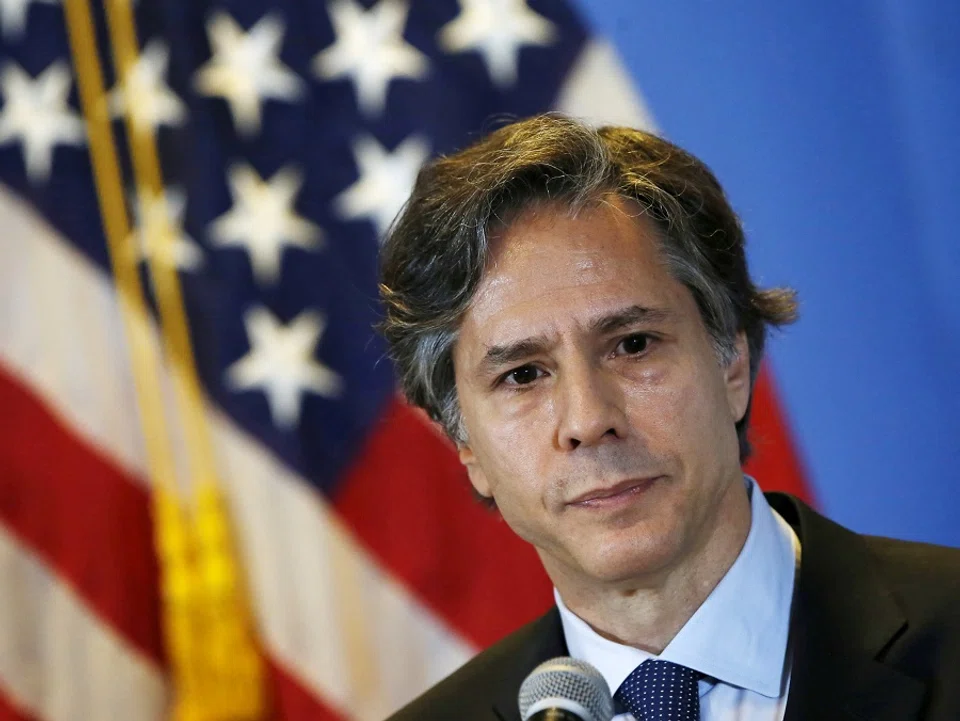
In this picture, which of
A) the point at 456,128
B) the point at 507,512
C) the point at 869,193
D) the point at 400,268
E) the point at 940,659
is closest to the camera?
the point at 940,659

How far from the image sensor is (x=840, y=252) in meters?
2.77

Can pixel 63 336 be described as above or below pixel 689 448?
above

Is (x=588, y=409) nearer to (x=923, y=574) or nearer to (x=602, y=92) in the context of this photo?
(x=923, y=574)

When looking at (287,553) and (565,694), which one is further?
(287,553)

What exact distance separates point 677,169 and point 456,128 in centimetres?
115

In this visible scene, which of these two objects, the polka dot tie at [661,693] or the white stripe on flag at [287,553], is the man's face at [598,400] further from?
the white stripe on flag at [287,553]

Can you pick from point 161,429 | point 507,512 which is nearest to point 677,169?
point 507,512

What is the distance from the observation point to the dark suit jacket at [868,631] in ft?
5.67

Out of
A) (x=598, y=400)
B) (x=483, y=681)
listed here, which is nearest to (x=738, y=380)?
(x=598, y=400)

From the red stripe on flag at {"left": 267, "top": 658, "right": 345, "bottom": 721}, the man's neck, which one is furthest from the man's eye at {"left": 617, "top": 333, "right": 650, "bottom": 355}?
the red stripe on flag at {"left": 267, "top": 658, "right": 345, "bottom": 721}

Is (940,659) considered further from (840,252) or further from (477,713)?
(840,252)

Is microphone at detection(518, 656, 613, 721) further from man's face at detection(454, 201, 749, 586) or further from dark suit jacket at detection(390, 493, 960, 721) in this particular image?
dark suit jacket at detection(390, 493, 960, 721)

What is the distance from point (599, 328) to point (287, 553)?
5.06 ft

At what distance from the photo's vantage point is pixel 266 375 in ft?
10.3
